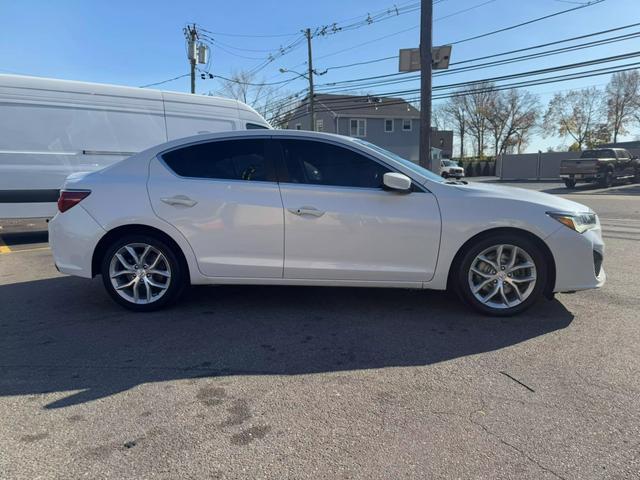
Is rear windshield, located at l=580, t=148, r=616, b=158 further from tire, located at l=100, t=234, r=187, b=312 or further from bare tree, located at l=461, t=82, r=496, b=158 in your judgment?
bare tree, located at l=461, t=82, r=496, b=158

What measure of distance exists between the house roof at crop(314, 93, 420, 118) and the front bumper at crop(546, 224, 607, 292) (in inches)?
1569

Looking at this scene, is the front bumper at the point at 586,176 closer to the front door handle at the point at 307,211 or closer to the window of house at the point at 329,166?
the window of house at the point at 329,166

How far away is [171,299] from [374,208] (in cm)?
203

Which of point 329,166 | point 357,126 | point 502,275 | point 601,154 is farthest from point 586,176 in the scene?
point 329,166

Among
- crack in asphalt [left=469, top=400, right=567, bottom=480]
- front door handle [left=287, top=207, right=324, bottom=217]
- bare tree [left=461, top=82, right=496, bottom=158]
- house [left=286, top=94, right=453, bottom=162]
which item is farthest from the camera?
bare tree [left=461, top=82, right=496, bottom=158]

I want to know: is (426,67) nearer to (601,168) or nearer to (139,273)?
(139,273)

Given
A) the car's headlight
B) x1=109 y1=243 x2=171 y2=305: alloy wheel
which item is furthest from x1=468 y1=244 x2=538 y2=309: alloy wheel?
x1=109 y1=243 x2=171 y2=305: alloy wheel

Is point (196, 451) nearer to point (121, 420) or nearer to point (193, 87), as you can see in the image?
point (121, 420)

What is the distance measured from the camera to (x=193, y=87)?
2770 centimetres

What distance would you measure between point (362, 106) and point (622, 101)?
40.8 meters

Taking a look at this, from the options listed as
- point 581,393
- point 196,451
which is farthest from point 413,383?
point 196,451

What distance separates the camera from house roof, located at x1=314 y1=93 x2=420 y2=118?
142 feet

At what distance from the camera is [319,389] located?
2.99 m

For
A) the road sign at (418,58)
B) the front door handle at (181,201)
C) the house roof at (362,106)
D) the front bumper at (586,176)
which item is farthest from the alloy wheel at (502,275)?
the house roof at (362,106)
